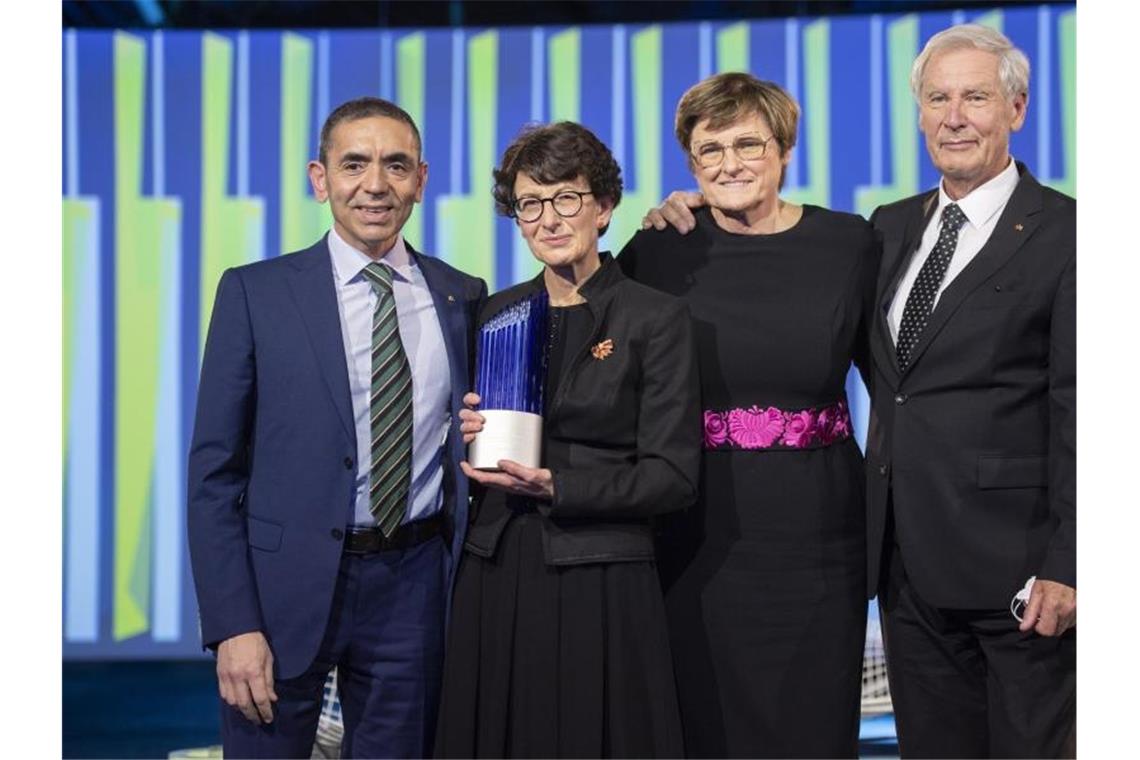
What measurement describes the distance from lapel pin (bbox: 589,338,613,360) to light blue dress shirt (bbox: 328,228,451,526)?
320mm

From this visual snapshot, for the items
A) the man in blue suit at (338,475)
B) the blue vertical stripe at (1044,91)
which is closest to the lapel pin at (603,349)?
the man in blue suit at (338,475)

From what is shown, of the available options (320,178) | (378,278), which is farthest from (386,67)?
(378,278)

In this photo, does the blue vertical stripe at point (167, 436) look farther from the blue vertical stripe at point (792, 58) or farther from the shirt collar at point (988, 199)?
the shirt collar at point (988, 199)

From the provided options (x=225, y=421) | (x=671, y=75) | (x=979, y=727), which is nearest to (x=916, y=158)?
(x=671, y=75)

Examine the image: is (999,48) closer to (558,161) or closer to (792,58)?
(558,161)

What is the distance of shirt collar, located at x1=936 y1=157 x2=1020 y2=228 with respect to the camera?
2639mm

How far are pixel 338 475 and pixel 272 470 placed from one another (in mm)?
126

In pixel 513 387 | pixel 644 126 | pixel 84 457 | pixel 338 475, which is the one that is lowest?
pixel 84 457

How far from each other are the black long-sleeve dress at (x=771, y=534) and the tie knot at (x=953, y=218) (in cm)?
21

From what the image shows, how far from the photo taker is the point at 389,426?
98.5 inches

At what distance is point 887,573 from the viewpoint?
269cm

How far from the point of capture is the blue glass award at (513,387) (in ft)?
7.64

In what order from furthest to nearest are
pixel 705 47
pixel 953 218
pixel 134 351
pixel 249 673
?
pixel 134 351
pixel 705 47
pixel 953 218
pixel 249 673

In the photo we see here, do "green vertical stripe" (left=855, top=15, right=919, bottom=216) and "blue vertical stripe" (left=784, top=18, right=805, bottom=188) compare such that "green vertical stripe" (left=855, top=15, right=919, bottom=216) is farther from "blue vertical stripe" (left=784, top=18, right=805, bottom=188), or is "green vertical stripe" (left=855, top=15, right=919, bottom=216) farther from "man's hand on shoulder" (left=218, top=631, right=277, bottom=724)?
"man's hand on shoulder" (left=218, top=631, right=277, bottom=724)
